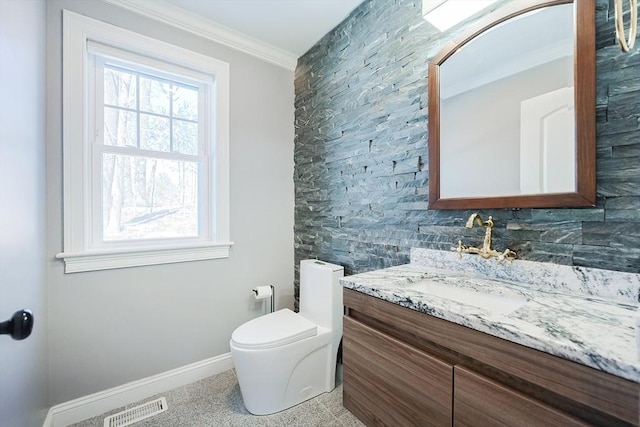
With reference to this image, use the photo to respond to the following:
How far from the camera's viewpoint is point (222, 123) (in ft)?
6.68

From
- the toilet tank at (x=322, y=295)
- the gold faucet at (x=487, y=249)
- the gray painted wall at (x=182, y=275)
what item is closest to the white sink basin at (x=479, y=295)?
the gold faucet at (x=487, y=249)

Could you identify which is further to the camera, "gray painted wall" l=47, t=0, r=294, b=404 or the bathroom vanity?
"gray painted wall" l=47, t=0, r=294, b=404

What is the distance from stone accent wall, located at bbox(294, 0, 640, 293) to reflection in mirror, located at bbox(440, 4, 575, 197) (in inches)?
3.8

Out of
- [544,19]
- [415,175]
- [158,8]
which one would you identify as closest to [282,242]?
[415,175]

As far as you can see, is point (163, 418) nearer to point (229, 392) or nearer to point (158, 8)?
point (229, 392)

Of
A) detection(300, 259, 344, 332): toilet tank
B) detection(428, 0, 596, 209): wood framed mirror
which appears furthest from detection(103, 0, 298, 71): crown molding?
detection(300, 259, 344, 332): toilet tank

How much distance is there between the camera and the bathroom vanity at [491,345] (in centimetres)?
62

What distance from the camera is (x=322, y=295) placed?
180 centimetres

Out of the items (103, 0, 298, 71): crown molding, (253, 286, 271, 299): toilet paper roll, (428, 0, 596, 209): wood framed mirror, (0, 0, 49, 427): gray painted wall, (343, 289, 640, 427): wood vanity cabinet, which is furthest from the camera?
(253, 286, 271, 299): toilet paper roll

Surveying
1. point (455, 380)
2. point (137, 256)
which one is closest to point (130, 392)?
point (137, 256)

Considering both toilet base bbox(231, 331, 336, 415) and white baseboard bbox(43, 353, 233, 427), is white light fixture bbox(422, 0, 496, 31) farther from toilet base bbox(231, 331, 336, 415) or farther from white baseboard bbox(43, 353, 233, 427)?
white baseboard bbox(43, 353, 233, 427)

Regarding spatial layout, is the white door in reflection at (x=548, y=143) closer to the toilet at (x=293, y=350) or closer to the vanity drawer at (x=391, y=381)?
the vanity drawer at (x=391, y=381)

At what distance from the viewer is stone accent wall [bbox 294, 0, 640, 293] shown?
936 mm

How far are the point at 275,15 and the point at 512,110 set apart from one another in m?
1.64
